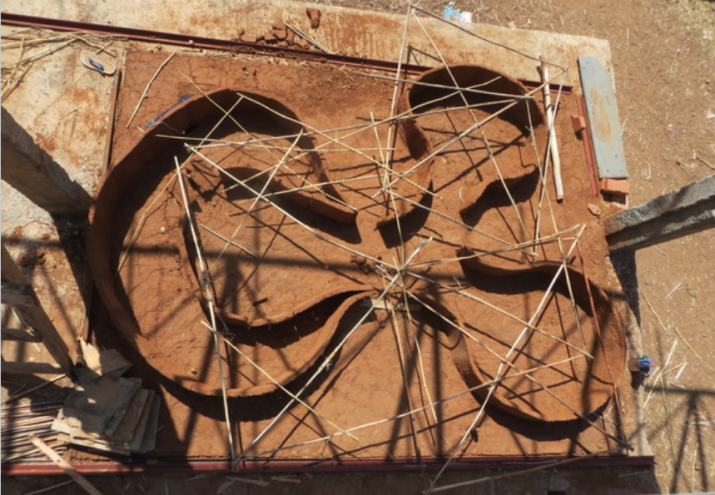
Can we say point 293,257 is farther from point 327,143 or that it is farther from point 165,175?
point 165,175

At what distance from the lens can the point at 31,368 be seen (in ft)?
14.3

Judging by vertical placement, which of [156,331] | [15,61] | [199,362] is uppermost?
[15,61]

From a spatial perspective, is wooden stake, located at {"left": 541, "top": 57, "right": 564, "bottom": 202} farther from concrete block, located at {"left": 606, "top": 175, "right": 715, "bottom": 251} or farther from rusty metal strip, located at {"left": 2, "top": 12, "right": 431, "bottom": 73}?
rusty metal strip, located at {"left": 2, "top": 12, "right": 431, "bottom": 73}

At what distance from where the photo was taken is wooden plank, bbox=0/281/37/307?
11.7ft

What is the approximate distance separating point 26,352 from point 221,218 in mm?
2343

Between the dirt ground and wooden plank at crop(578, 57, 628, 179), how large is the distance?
3.09ft

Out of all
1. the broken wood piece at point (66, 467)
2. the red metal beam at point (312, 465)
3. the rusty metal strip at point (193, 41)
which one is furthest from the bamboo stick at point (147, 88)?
the red metal beam at point (312, 465)

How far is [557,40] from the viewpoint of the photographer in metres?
7.37

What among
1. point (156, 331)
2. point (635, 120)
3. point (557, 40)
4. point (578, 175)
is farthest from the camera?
point (635, 120)

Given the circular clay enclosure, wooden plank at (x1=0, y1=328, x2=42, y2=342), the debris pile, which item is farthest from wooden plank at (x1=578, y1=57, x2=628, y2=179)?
wooden plank at (x1=0, y1=328, x2=42, y2=342)

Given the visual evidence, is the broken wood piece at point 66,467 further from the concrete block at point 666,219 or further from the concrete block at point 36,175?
the concrete block at point 666,219

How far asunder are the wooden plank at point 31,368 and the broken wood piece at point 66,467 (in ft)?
2.25

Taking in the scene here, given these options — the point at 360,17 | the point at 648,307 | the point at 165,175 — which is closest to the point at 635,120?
the point at 648,307

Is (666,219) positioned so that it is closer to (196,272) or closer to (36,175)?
(196,272)
